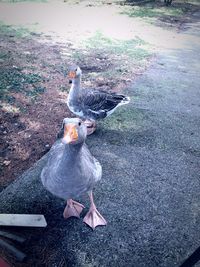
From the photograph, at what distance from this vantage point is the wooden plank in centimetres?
373

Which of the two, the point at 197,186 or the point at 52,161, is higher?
the point at 52,161

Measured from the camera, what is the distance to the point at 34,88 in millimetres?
7418

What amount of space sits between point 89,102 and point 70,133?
2.50 metres

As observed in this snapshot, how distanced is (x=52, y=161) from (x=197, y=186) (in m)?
2.45

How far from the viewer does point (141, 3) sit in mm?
19219

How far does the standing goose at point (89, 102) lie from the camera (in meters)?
5.64

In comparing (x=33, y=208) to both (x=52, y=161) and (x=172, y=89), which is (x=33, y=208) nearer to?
(x=52, y=161)

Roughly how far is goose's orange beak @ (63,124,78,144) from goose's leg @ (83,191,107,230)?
3.82 feet

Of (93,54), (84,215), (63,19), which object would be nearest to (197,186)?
(84,215)

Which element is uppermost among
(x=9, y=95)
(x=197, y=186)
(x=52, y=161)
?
(x=52, y=161)

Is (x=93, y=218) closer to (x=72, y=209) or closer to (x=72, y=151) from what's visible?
(x=72, y=209)

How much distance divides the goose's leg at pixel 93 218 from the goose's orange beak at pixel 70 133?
3.82 feet

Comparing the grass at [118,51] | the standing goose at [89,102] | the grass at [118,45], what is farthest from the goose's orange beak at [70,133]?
the grass at [118,45]

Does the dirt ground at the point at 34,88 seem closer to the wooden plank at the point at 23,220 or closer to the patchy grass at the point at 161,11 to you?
the wooden plank at the point at 23,220
